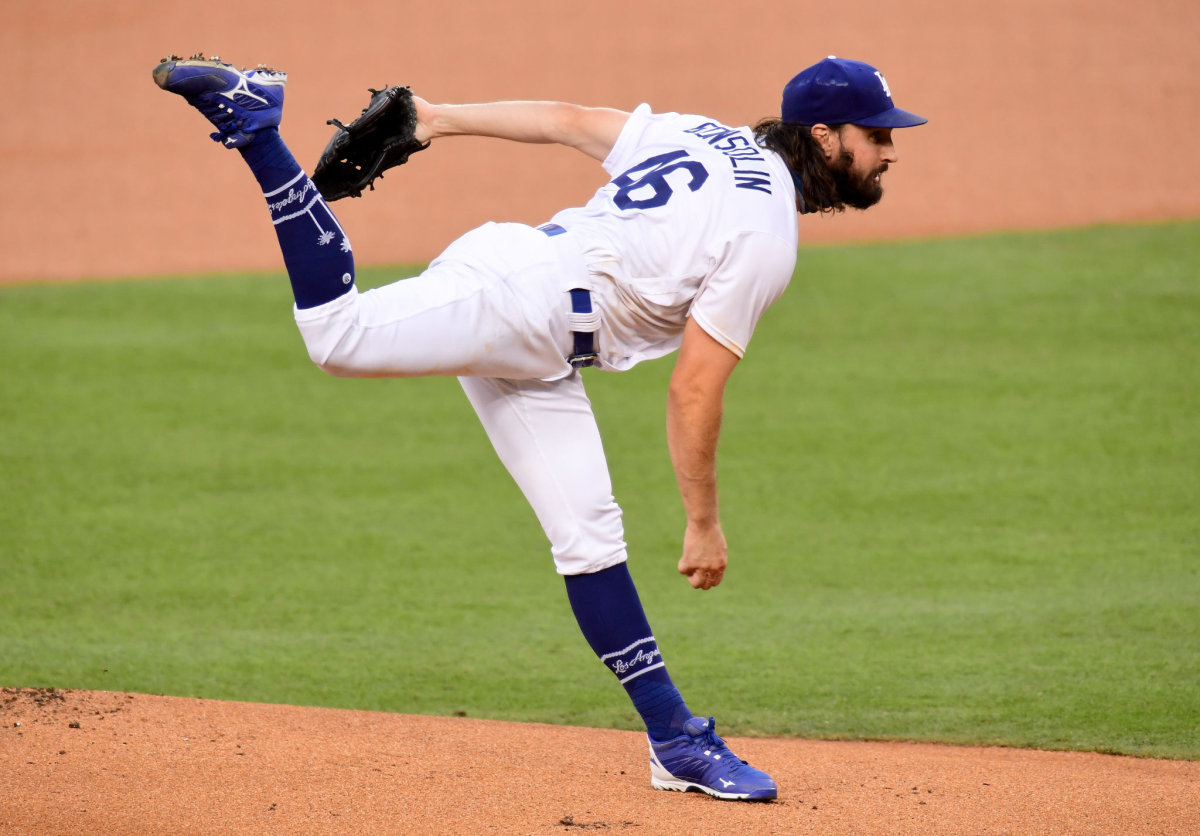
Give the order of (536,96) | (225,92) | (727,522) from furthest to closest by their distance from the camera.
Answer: (536,96) → (727,522) → (225,92)

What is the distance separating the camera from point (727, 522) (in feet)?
20.5

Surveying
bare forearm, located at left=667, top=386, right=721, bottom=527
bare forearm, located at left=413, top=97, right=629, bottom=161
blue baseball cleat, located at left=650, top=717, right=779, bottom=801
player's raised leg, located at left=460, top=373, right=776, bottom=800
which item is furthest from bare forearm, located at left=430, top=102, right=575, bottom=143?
blue baseball cleat, located at left=650, top=717, right=779, bottom=801

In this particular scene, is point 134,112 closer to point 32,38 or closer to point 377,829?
point 32,38

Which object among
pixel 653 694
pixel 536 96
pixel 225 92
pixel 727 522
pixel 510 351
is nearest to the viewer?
pixel 225 92

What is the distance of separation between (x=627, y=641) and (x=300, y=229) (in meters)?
1.21

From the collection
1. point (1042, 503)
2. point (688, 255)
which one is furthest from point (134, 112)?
point (688, 255)

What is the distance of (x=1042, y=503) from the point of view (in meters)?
6.32

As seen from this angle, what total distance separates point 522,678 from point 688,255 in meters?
2.08

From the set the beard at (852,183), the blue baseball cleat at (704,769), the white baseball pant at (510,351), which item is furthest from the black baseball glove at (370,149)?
the blue baseball cleat at (704,769)

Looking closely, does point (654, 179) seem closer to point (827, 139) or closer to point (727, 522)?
point (827, 139)

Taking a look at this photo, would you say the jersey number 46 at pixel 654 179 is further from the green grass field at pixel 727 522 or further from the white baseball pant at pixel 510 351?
the green grass field at pixel 727 522

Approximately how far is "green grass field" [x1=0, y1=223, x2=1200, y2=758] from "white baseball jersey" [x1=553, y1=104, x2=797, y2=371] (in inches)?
63.1

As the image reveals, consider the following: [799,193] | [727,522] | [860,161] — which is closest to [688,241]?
[799,193]

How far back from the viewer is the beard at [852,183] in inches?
115
